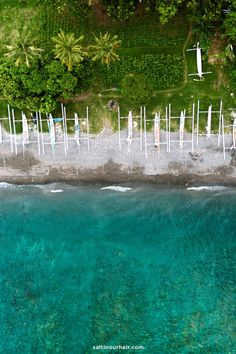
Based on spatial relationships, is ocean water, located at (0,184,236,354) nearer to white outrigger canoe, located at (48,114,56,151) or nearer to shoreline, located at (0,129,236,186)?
shoreline, located at (0,129,236,186)

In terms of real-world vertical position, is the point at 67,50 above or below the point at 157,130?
above

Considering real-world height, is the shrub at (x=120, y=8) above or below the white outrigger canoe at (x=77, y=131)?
above

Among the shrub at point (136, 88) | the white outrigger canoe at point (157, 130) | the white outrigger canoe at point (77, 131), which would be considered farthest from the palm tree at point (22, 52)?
the white outrigger canoe at point (157, 130)

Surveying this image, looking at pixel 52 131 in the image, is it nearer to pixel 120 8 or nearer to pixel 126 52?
pixel 126 52

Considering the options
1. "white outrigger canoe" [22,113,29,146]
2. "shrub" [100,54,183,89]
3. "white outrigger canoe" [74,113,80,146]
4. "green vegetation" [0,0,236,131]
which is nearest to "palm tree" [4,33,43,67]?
"green vegetation" [0,0,236,131]

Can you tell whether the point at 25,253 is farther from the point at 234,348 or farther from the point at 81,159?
the point at 234,348

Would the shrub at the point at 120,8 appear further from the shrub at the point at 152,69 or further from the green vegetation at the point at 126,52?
the shrub at the point at 152,69

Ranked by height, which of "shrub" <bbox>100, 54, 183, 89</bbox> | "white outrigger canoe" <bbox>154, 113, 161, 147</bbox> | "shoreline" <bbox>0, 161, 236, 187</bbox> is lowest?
"shoreline" <bbox>0, 161, 236, 187</bbox>

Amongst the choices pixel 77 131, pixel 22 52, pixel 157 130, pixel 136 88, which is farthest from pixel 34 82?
pixel 157 130
